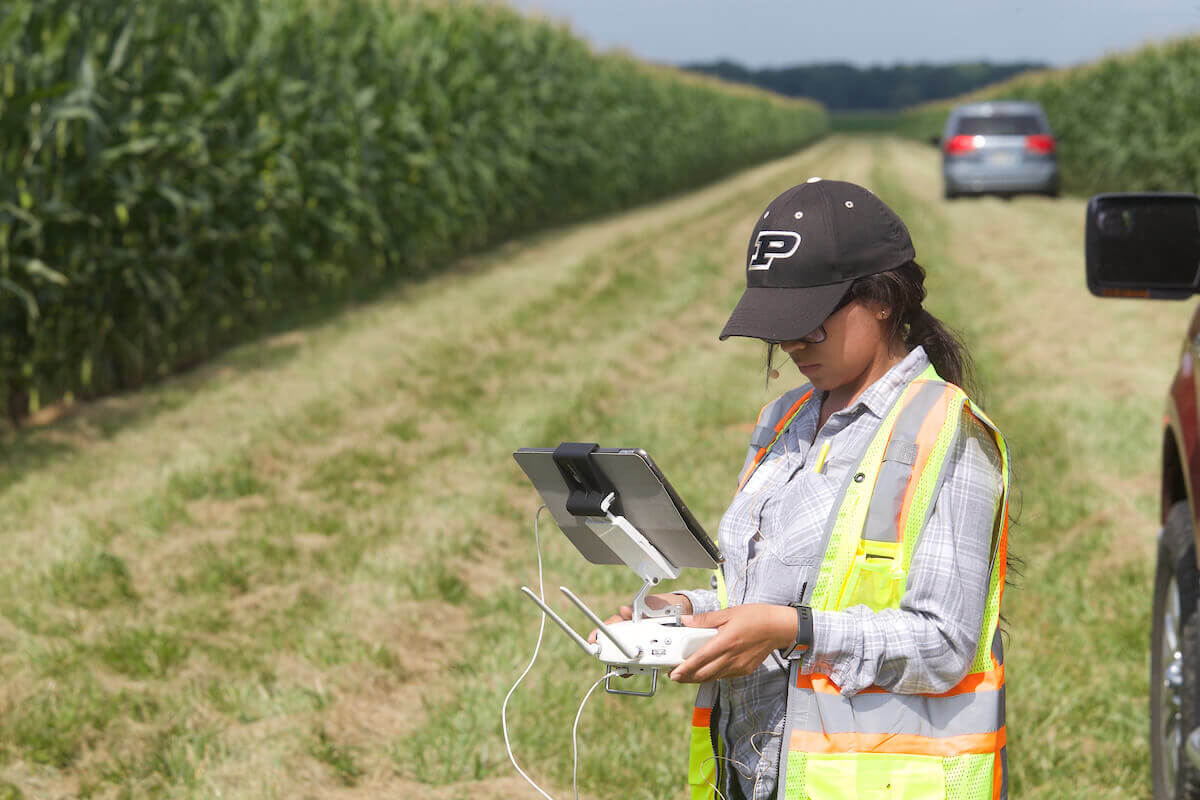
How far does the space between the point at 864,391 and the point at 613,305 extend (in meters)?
10.1

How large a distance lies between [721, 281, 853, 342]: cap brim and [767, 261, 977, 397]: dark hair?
2.2 inches

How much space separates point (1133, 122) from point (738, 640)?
24.5 meters

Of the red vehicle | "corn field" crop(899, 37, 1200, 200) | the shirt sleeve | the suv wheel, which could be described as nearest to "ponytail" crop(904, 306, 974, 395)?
the shirt sleeve

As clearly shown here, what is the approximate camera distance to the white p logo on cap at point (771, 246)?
1.81 meters

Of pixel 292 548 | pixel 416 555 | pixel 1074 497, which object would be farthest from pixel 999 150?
pixel 292 548

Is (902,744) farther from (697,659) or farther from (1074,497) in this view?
(1074,497)

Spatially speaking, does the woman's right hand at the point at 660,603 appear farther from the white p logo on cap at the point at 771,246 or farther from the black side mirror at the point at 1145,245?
the black side mirror at the point at 1145,245

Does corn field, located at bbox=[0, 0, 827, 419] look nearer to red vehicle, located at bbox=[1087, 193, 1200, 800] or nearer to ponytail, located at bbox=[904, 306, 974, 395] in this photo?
red vehicle, located at bbox=[1087, 193, 1200, 800]

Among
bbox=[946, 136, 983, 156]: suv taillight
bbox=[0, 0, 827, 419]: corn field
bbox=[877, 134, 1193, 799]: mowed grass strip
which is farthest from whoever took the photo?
bbox=[946, 136, 983, 156]: suv taillight

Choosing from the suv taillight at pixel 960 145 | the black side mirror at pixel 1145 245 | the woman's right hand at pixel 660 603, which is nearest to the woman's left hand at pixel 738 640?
the woman's right hand at pixel 660 603

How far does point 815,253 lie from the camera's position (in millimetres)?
1792

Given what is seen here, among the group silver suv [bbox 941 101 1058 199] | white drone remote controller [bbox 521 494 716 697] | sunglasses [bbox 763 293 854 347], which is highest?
silver suv [bbox 941 101 1058 199]

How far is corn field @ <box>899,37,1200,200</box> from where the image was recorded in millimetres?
20672

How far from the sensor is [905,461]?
1.72 m
